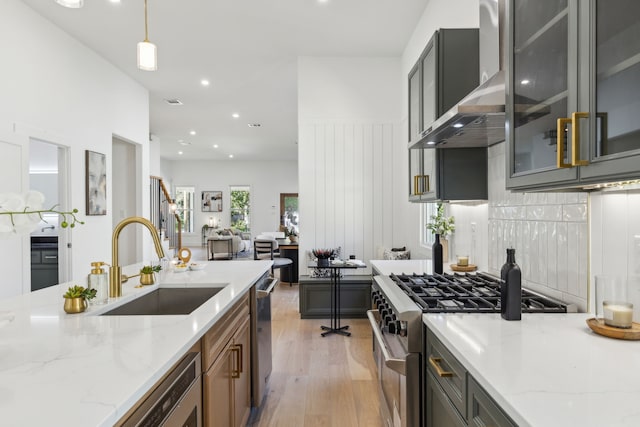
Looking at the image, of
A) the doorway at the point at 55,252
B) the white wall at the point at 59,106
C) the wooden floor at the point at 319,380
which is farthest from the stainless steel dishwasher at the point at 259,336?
the doorway at the point at 55,252

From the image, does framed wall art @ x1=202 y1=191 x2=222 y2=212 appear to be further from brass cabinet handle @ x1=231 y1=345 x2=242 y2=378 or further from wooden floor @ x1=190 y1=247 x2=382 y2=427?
brass cabinet handle @ x1=231 y1=345 x2=242 y2=378

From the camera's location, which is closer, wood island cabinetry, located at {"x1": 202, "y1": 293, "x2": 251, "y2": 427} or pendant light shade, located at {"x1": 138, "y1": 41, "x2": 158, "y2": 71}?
wood island cabinetry, located at {"x1": 202, "y1": 293, "x2": 251, "y2": 427}

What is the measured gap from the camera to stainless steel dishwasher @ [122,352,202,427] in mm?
935

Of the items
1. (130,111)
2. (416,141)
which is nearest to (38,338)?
(416,141)

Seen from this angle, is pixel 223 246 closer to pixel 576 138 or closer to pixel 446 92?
pixel 446 92

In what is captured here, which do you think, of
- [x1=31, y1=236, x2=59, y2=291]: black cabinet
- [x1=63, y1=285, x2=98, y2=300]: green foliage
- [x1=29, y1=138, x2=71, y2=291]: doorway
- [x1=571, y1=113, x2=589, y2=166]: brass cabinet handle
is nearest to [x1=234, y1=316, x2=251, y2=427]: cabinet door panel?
[x1=63, y1=285, x2=98, y2=300]: green foliage

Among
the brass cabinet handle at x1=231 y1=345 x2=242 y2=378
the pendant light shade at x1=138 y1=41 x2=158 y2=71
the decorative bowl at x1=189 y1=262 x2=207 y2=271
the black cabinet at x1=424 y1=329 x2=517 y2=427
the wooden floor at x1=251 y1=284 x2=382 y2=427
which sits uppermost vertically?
the pendant light shade at x1=138 y1=41 x2=158 y2=71

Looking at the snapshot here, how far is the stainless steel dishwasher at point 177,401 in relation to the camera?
935mm

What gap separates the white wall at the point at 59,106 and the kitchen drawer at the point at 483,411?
13.8ft

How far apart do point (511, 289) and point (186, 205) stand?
14.6 metres

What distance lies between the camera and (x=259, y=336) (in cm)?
253

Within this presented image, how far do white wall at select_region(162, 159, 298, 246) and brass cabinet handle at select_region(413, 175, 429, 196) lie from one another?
11572 mm

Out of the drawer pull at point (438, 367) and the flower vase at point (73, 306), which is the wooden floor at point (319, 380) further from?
the flower vase at point (73, 306)

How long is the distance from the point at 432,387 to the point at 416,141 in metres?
1.44
